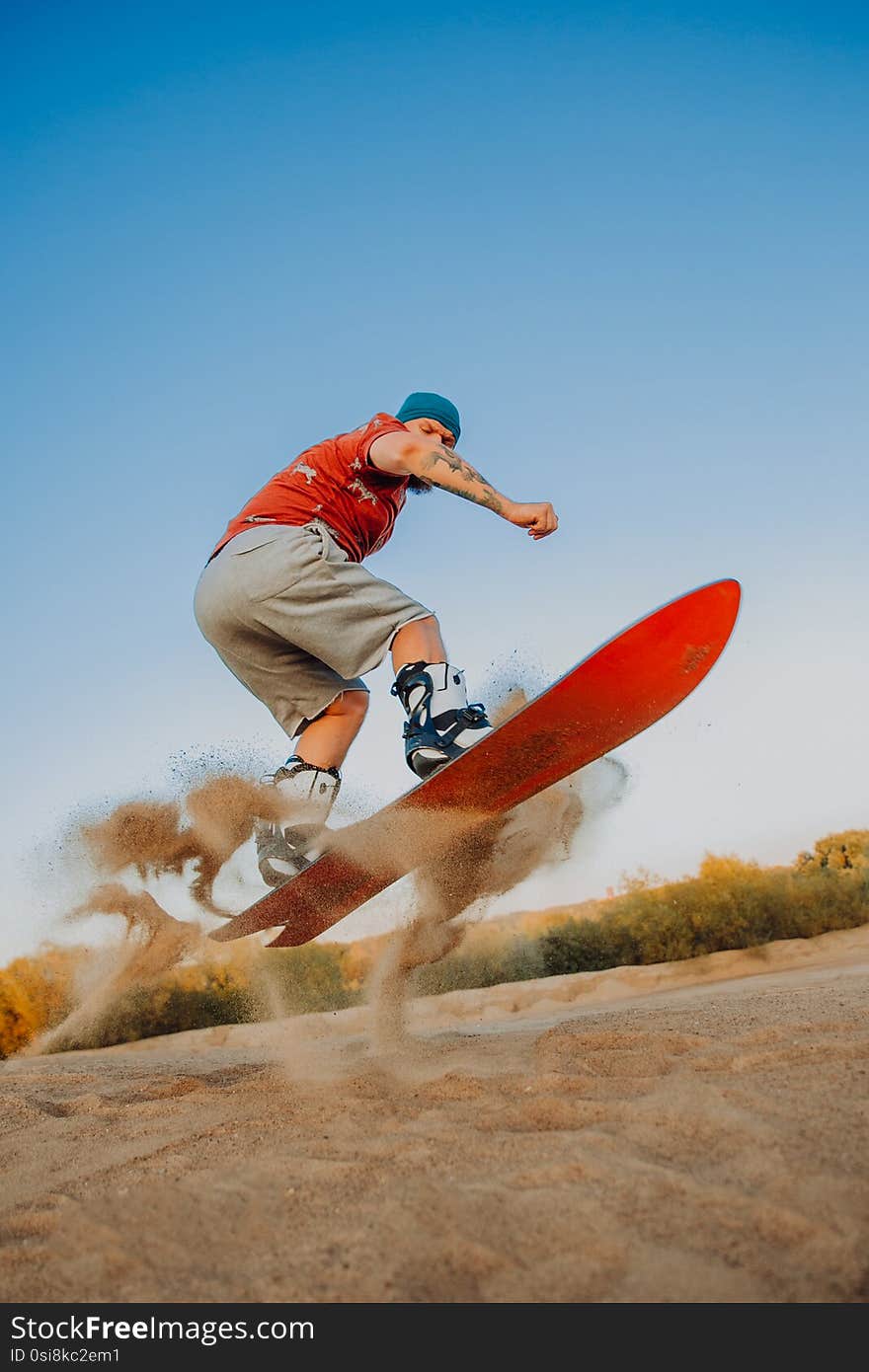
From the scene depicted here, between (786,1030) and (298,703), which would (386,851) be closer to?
(298,703)

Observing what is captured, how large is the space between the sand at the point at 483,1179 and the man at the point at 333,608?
100cm

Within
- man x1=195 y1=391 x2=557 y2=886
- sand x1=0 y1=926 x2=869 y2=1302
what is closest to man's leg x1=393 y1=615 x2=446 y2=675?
man x1=195 y1=391 x2=557 y2=886

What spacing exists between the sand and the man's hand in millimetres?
1581

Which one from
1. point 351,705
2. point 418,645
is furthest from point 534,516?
point 351,705

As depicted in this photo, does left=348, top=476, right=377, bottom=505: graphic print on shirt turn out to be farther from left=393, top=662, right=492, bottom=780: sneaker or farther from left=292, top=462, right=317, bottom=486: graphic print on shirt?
left=393, top=662, right=492, bottom=780: sneaker

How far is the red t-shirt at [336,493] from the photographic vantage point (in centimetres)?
312

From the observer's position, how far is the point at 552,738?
2.81 meters

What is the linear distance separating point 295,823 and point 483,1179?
1862 millimetres

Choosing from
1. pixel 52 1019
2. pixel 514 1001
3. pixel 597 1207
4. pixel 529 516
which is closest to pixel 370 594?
pixel 529 516

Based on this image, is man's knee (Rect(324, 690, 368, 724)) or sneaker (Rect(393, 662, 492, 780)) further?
→ man's knee (Rect(324, 690, 368, 724))

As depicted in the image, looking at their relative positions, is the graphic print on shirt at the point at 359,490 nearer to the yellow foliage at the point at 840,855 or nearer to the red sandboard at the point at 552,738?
the red sandboard at the point at 552,738

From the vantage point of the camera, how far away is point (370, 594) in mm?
2996

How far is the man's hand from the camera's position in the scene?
2801 millimetres
